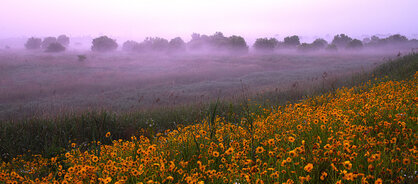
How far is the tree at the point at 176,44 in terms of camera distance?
7325 cm

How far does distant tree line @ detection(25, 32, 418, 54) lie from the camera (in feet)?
237

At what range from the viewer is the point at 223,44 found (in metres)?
74.8

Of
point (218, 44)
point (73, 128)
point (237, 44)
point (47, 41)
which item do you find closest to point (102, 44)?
point (218, 44)

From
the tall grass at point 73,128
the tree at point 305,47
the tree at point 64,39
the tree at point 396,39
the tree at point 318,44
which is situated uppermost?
the tree at point 64,39

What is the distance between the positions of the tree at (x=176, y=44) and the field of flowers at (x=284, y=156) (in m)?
69.5

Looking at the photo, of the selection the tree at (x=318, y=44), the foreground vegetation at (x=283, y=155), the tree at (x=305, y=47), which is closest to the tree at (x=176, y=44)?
the tree at (x=305, y=47)

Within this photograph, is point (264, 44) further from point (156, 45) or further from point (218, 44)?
point (156, 45)

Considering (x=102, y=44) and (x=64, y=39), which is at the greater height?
(x=64, y=39)

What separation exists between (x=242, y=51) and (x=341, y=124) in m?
68.7

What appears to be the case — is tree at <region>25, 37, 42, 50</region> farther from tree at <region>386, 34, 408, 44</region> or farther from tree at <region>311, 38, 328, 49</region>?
tree at <region>386, 34, 408, 44</region>

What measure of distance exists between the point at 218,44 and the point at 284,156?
7626cm

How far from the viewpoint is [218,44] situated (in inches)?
3059

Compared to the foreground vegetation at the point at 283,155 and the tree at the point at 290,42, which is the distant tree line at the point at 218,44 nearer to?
the tree at the point at 290,42

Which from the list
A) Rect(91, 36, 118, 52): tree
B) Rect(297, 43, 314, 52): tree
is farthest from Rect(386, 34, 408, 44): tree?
Rect(91, 36, 118, 52): tree
